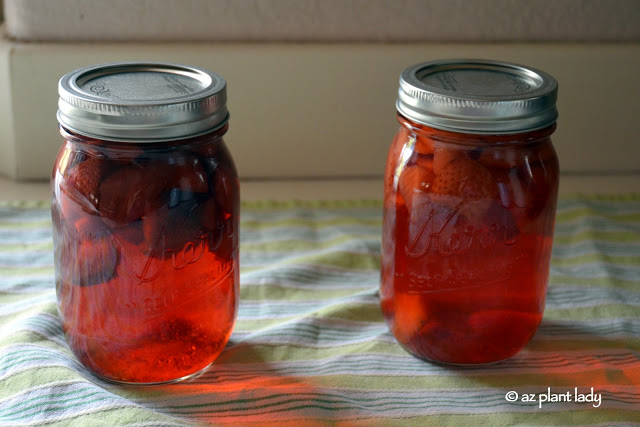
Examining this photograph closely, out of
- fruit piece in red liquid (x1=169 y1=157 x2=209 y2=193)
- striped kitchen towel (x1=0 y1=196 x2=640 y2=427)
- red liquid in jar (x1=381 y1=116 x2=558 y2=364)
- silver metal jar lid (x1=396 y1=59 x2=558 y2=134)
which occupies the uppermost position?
silver metal jar lid (x1=396 y1=59 x2=558 y2=134)

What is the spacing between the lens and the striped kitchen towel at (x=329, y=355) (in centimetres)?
61

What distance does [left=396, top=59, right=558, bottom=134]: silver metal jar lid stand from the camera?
585 mm

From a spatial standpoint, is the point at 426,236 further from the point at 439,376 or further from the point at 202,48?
the point at 202,48

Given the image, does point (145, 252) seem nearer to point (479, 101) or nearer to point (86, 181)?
point (86, 181)

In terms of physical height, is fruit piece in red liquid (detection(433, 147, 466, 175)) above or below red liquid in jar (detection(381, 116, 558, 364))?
above

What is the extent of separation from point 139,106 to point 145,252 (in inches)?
4.3

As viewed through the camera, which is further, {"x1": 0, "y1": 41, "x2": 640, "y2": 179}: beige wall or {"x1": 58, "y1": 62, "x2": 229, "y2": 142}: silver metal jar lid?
{"x1": 0, "y1": 41, "x2": 640, "y2": 179}: beige wall

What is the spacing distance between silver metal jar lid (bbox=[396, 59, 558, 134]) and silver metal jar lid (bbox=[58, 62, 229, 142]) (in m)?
0.15

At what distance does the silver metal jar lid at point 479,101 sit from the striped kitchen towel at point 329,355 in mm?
211

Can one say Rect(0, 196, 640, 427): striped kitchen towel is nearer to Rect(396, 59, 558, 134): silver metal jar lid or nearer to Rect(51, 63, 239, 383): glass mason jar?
Rect(51, 63, 239, 383): glass mason jar

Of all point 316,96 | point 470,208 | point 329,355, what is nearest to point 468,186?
point 470,208

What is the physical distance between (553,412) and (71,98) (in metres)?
0.43

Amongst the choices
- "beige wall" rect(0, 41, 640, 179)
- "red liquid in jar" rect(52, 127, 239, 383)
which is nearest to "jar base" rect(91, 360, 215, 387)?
"red liquid in jar" rect(52, 127, 239, 383)

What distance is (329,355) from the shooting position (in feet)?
2.27
